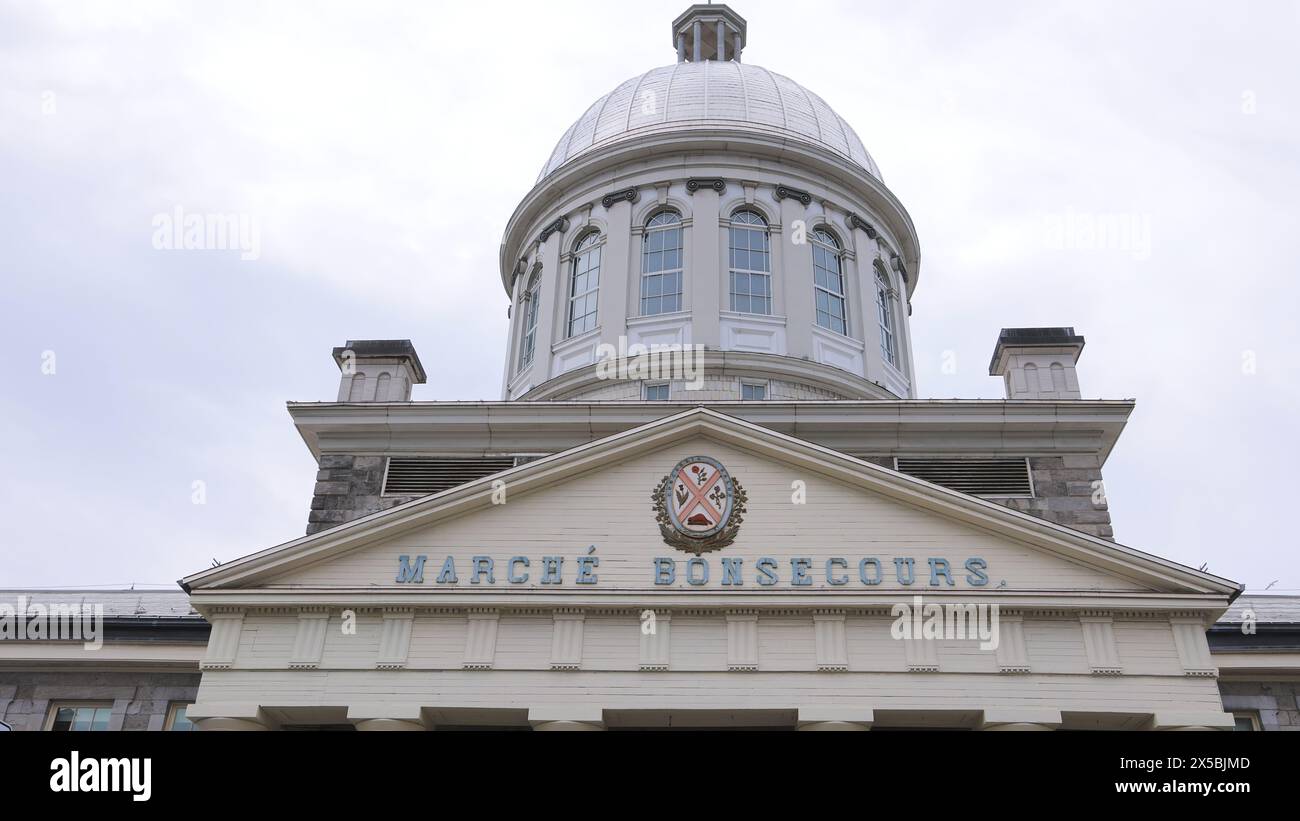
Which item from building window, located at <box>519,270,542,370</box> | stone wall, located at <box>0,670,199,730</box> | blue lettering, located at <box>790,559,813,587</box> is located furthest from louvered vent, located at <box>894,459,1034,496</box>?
stone wall, located at <box>0,670,199,730</box>

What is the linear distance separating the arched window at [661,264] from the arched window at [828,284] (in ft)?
10.4

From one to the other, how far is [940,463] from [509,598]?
7720mm

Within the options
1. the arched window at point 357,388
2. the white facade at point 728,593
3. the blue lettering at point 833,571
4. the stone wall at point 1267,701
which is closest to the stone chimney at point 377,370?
the arched window at point 357,388

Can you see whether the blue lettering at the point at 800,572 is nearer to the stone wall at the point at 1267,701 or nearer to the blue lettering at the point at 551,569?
the blue lettering at the point at 551,569

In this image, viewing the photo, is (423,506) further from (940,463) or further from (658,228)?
(658,228)

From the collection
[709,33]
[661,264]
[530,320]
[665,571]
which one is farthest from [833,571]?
[709,33]

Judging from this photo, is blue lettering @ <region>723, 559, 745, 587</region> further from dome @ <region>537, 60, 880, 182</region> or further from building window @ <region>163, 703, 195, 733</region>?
dome @ <region>537, 60, 880, 182</region>

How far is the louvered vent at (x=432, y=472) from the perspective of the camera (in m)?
18.5

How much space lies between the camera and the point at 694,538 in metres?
15.6

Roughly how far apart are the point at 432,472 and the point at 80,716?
704 cm

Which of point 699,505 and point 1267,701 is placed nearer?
point 699,505

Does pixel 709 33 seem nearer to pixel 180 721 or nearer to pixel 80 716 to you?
pixel 180 721

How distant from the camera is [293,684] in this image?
1503 cm

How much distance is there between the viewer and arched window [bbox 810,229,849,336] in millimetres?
25203
